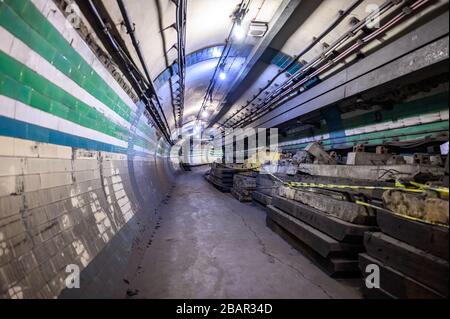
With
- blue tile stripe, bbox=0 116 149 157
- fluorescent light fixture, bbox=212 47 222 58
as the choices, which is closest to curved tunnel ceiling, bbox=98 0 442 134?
fluorescent light fixture, bbox=212 47 222 58

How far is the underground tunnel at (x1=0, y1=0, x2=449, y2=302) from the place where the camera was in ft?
5.82

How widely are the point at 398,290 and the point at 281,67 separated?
5988 millimetres

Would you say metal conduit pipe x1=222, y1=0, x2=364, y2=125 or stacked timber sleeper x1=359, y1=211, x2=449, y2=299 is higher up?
metal conduit pipe x1=222, y1=0, x2=364, y2=125

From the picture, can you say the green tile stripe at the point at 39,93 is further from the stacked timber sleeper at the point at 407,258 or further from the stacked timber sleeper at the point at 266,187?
the stacked timber sleeper at the point at 266,187

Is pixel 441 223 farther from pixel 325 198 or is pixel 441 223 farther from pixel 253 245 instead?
pixel 253 245

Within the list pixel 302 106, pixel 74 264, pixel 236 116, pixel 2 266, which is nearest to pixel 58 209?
pixel 74 264

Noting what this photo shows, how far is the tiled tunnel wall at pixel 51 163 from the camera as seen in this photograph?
1.57m

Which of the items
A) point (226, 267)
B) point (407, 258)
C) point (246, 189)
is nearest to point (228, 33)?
point (246, 189)

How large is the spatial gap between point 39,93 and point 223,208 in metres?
5.35

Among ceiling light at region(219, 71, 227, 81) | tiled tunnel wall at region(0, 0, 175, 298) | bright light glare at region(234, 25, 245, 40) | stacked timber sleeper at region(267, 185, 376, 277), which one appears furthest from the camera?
ceiling light at region(219, 71, 227, 81)

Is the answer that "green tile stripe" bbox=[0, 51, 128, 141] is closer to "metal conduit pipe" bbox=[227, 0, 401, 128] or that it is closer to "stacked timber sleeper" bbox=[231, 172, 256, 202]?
"metal conduit pipe" bbox=[227, 0, 401, 128]

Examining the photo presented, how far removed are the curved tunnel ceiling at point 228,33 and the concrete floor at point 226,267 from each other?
3348 millimetres

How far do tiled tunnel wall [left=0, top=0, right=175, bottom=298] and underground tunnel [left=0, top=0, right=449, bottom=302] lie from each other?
14mm

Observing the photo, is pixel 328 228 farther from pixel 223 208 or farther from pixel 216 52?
pixel 216 52
